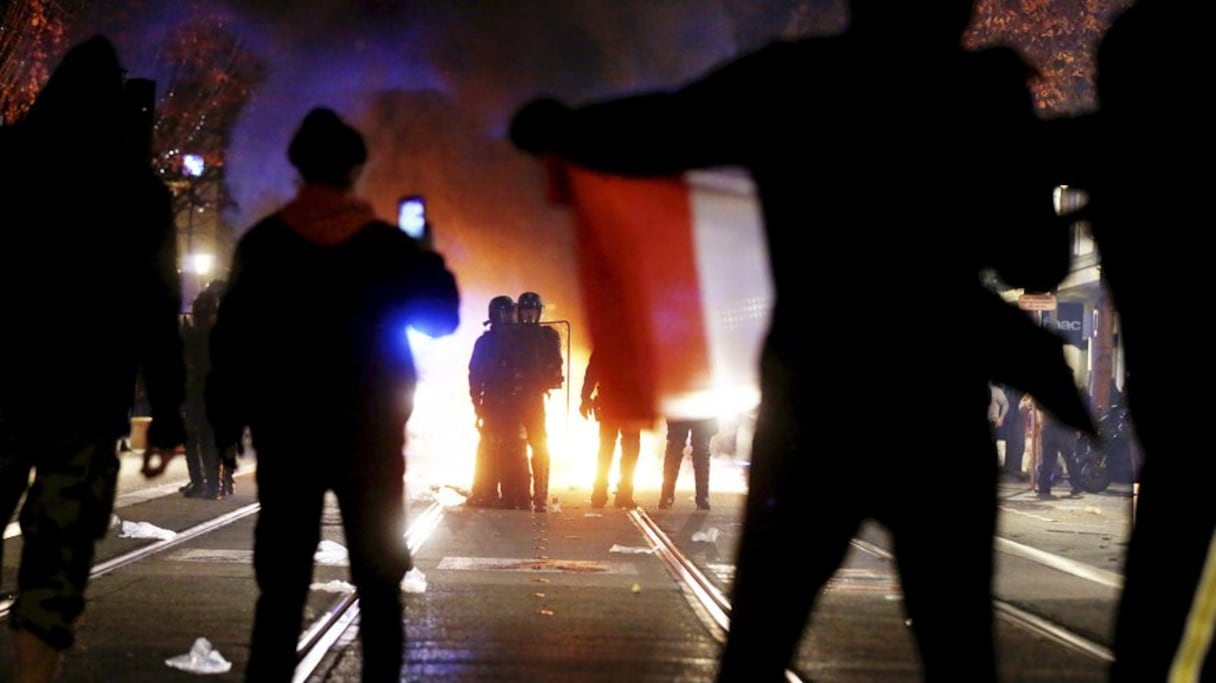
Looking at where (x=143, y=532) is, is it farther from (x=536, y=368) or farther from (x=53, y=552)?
(x=53, y=552)

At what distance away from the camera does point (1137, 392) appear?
3.20 meters

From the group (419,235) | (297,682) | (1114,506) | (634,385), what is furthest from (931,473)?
(1114,506)

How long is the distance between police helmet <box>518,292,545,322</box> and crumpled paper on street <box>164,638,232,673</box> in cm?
823

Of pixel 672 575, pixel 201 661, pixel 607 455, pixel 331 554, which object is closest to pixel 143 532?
pixel 331 554

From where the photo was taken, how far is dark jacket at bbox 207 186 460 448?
4062mm

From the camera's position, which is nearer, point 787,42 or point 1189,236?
point 787,42

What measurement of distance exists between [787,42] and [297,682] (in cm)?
356

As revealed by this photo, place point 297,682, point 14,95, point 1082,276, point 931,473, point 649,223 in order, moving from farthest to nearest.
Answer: point 1082,276 → point 14,95 → point 297,682 → point 649,223 → point 931,473

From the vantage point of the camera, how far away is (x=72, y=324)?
13.6 ft

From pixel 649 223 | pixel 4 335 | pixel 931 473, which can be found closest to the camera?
pixel 931 473

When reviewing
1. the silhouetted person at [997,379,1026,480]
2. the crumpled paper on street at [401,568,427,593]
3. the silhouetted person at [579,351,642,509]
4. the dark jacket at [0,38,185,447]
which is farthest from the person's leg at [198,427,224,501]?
the silhouetted person at [997,379,1026,480]

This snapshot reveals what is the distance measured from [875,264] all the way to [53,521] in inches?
94.8

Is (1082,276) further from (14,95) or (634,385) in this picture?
(634,385)

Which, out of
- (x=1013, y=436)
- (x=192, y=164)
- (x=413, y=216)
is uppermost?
(x=192, y=164)
